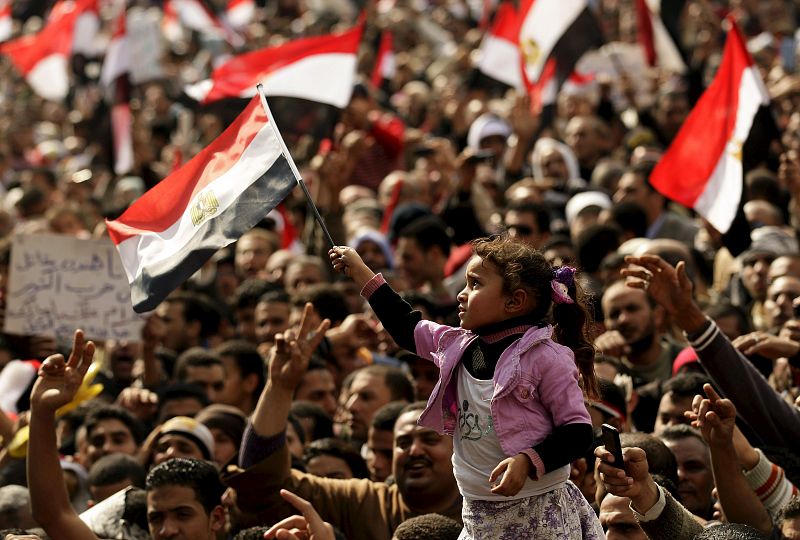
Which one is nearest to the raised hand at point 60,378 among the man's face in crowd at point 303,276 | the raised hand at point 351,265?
the raised hand at point 351,265

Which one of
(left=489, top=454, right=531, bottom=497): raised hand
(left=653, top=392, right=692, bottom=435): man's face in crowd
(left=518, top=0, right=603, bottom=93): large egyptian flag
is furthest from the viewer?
(left=518, top=0, right=603, bottom=93): large egyptian flag

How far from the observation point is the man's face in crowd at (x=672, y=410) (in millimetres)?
6919

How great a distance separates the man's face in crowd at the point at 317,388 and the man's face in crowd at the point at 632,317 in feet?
5.27

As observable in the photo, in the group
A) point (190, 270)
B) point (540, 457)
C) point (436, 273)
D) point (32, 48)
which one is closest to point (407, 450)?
point (190, 270)

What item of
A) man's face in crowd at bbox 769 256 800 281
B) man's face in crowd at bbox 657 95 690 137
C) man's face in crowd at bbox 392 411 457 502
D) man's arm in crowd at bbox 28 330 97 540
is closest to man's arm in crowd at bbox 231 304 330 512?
man's face in crowd at bbox 392 411 457 502

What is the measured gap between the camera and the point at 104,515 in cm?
690

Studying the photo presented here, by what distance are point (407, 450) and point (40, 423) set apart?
63.2 inches

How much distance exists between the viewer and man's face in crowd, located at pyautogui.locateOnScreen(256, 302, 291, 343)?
9719 millimetres

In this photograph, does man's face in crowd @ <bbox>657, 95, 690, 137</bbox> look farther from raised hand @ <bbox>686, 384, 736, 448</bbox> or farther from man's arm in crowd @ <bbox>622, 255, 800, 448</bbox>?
raised hand @ <bbox>686, 384, 736, 448</bbox>

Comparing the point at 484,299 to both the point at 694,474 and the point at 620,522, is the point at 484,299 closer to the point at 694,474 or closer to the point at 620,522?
the point at 620,522

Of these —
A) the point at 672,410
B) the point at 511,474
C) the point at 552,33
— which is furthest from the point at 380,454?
the point at 552,33

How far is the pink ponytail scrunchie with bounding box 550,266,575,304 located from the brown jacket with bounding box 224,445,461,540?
2.04 metres

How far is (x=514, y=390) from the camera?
15.1 ft

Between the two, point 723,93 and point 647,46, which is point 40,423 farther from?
point 647,46
